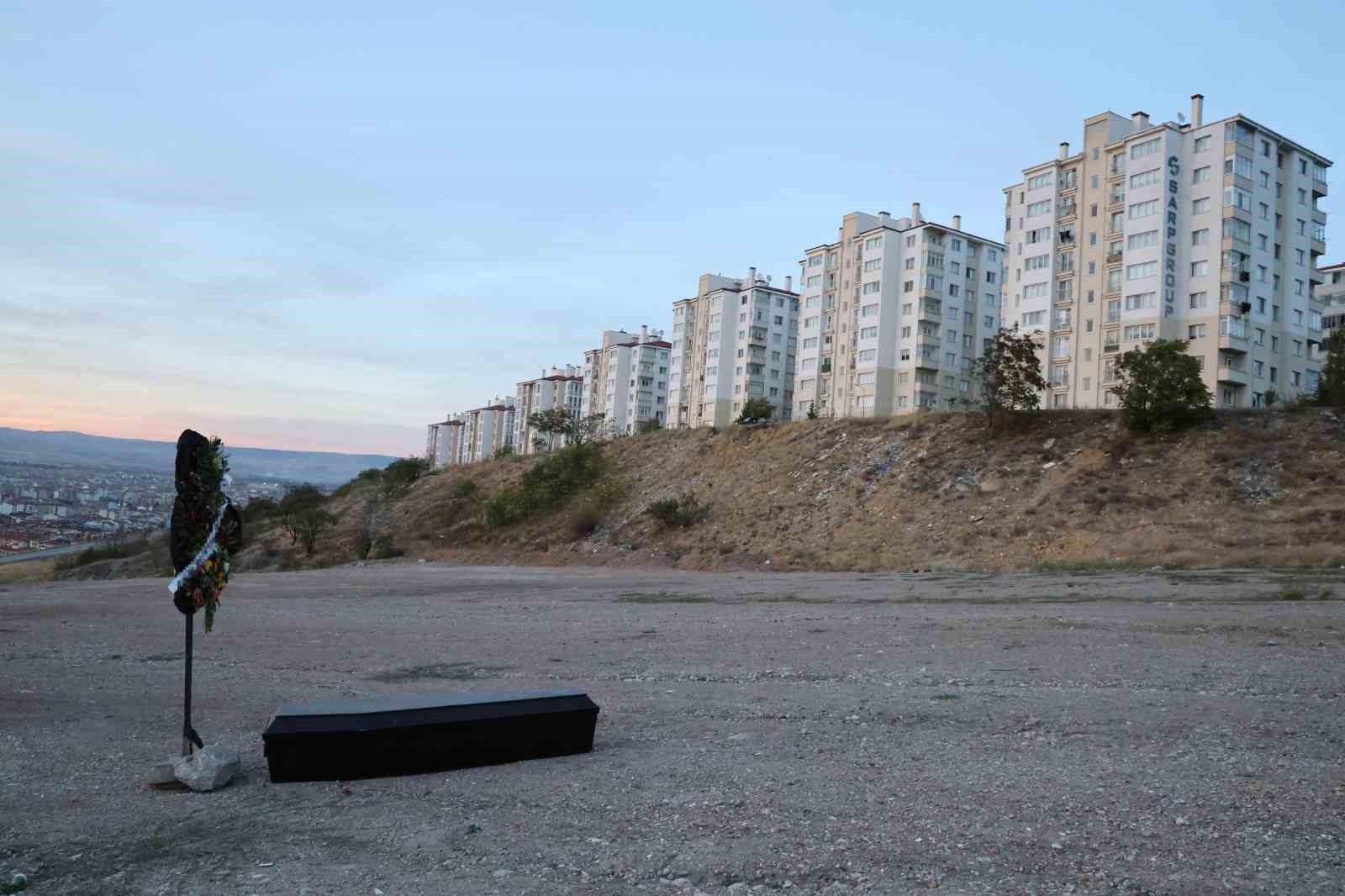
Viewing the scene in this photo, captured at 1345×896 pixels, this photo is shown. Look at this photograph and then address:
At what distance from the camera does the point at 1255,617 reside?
52.2ft

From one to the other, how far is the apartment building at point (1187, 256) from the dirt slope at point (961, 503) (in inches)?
849

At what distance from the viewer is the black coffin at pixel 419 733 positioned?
670 cm

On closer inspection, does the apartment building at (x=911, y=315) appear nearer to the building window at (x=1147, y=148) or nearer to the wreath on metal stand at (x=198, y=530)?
the building window at (x=1147, y=148)

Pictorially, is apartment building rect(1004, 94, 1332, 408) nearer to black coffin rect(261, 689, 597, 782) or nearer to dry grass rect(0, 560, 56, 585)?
black coffin rect(261, 689, 597, 782)

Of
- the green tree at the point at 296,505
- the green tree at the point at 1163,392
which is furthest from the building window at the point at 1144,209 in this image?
the green tree at the point at 296,505

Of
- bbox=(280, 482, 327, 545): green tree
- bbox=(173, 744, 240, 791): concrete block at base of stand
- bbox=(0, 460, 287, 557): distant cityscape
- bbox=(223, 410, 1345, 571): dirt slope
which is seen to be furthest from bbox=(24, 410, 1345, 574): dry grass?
bbox=(173, 744, 240, 791): concrete block at base of stand

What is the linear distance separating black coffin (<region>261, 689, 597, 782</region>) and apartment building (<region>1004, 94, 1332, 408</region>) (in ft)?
216

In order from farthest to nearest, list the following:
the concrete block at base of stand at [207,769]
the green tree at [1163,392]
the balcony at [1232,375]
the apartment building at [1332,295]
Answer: the apartment building at [1332,295]
the balcony at [1232,375]
the green tree at [1163,392]
the concrete block at base of stand at [207,769]

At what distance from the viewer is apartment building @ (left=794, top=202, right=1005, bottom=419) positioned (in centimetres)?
8531

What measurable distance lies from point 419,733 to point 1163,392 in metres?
44.1

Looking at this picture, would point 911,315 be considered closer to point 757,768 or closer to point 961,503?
point 961,503

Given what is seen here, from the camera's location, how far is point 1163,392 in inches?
1678

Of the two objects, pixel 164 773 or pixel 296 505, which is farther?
pixel 296 505

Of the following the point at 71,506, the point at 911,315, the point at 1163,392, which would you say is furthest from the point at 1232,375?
the point at 71,506
